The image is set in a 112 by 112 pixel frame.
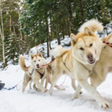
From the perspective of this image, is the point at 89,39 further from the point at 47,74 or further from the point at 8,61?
the point at 8,61

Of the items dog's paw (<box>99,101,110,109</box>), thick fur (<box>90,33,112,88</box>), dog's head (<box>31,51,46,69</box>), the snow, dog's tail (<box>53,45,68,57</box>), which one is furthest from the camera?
dog's head (<box>31,51,46,69</box>)

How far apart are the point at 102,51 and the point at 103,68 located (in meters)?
0.30

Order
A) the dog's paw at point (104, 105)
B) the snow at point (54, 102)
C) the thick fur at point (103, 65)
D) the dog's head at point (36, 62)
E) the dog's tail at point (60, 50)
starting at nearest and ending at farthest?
the dog's paw at point (104, 105)
the thick fur at point (103, 65)
the snow at point (54, 102)
the dog's tail at point (60, 50)
the dog's head at point (36, 62)

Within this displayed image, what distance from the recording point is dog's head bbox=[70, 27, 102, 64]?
2427mm

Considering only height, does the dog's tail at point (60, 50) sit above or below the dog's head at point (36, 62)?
above

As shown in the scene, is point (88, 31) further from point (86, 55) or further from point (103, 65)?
point (103, 65)

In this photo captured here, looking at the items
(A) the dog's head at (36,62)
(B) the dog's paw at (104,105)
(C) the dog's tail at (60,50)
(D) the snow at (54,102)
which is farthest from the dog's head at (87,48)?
(A) the dog's head at (36,62)

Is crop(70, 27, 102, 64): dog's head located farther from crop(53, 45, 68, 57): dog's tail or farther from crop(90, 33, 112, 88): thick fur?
crop(53, 45, 68, 57): dog's tail

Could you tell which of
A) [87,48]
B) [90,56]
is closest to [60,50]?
[87,48]

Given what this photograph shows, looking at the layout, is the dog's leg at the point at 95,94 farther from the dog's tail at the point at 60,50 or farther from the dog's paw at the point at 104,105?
the dog's tail at the point at 60,50

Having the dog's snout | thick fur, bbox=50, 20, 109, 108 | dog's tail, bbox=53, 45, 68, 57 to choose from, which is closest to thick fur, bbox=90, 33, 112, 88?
thick fur, bbox=50, 20, 109, 108

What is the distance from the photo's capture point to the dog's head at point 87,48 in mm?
2427

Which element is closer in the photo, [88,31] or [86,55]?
[86,55]

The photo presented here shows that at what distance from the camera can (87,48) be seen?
2498 mm
